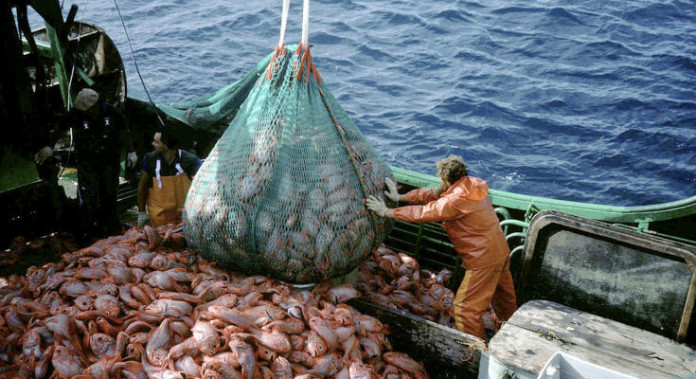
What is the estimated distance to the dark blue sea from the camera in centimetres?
1142

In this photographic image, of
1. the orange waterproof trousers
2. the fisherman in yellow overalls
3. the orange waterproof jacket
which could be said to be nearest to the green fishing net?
the orange waterproof jacket

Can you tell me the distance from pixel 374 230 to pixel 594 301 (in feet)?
6.37

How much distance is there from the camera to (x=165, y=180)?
19.4 ft

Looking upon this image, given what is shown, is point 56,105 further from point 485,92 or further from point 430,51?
point 430,51

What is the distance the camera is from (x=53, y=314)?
4227mm

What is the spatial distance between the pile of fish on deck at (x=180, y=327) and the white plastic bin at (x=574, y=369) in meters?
1.24

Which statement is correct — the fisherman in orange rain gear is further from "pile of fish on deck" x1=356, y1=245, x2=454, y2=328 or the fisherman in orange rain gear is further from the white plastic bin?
the white plastic bin

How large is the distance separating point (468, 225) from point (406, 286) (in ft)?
3.32

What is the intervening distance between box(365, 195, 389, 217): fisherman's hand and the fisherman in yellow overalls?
2380mm

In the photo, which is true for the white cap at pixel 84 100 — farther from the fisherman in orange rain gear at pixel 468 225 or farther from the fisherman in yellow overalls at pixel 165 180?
the fisherman in orange rain gear at pixel 468 225

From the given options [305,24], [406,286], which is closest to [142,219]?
[406,286]

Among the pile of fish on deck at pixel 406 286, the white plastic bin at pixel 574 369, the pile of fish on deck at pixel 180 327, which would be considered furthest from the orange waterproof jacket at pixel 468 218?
the white plastic bin at pixel 574 369

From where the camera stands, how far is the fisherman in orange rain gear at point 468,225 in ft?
15.8

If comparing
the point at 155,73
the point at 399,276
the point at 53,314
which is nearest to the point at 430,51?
the point at 155,73
